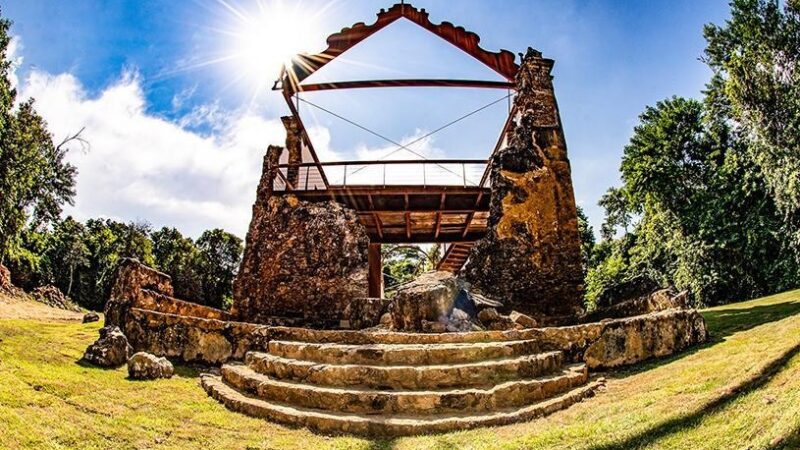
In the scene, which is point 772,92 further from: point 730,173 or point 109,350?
point 109,350

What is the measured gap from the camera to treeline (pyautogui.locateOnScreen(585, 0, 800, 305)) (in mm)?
16500

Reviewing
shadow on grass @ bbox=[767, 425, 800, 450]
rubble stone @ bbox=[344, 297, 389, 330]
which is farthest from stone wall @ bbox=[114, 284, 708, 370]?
shadow on grass @ bbox=[767, 425, 800, 450]

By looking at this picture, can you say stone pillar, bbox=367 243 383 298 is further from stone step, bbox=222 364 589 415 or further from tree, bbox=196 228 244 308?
tree, bbox=196 228 244 308

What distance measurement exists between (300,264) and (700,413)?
9264 millimetres

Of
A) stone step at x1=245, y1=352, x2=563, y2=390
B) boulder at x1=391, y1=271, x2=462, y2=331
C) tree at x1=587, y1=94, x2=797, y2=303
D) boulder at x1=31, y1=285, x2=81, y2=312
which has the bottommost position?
stone step at x1=245, y1=352, x2=563, y2=390

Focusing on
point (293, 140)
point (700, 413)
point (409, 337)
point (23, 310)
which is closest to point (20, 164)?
point (23, 310)

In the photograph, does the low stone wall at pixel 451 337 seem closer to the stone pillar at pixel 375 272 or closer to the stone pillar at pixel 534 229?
the stone pillar at pixel 534 229

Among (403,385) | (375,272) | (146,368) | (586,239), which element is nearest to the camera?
(403,385)

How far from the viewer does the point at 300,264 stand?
1159 cm

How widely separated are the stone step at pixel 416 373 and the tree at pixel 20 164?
1674 centimetres

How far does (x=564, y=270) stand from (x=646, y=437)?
7.23m

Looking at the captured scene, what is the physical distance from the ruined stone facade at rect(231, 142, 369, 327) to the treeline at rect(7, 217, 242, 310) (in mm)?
20571

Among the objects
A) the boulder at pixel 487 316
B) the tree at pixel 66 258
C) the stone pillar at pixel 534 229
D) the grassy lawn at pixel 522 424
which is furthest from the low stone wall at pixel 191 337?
the tree at pixel 66 258

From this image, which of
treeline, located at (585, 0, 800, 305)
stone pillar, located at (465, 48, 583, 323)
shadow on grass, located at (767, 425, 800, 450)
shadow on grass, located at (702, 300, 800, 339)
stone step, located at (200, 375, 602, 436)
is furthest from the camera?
treeline, located at (585, 0, 800, 305)
